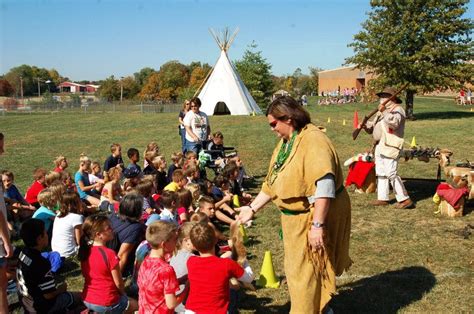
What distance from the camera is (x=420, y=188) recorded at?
10.4 metres

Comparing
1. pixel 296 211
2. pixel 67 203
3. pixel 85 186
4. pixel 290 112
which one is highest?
pixel 290 112

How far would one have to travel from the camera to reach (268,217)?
27.7ft

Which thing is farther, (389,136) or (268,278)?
(389,136)

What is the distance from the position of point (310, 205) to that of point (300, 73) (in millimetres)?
103792

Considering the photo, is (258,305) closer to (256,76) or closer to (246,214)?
(246,214)

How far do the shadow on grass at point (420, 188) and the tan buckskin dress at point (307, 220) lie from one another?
5922 millimetres

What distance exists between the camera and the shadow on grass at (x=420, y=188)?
960 cm

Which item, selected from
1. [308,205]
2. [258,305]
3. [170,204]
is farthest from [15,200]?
[308,205]

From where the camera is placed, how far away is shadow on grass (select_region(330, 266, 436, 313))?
492 centimetres

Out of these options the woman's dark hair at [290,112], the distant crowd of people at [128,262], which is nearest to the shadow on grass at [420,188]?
the distant crowd of people at [128,262]

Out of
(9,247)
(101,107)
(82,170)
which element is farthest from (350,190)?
(101,107)

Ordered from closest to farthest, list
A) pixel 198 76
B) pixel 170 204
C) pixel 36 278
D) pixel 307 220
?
pixel 307 220
pixel 36 278
pixel 170 204
pixel 198 76

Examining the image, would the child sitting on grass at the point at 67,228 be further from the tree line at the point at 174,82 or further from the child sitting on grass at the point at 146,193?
the tree line at the point at 174,82

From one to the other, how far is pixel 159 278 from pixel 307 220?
4.28 ft
